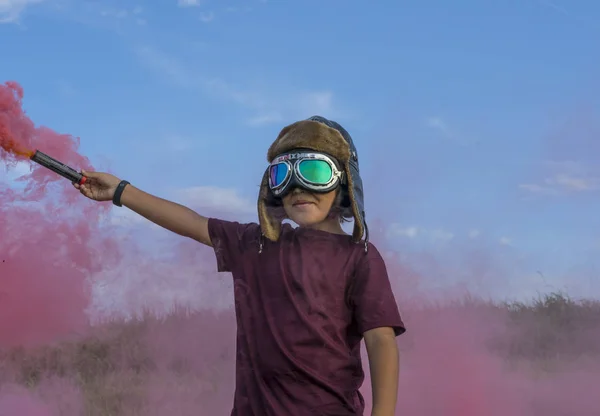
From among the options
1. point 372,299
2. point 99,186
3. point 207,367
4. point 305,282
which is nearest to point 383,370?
point 372,299

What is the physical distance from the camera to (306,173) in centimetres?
367

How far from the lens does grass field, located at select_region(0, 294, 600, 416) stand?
8914mm

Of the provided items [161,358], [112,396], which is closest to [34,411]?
[112,396]

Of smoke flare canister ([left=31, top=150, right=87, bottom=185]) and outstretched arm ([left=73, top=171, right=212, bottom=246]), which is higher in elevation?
smoke flare canister ([left=31, top=150, right=87, bottom=185])

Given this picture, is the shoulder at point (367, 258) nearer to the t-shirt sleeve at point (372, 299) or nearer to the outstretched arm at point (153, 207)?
the t-shirt sleeve at point (372, 299)

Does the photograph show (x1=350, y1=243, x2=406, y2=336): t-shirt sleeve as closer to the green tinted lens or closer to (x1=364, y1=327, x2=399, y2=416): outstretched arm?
(x1=364, y1=327, x2=399, y2=416): outstretched arm

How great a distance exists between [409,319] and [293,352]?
6923 millimetres

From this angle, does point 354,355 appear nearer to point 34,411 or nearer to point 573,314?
point 34,411

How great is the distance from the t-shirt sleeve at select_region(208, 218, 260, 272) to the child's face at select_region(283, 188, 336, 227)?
0.67 ft

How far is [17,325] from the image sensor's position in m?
9.48

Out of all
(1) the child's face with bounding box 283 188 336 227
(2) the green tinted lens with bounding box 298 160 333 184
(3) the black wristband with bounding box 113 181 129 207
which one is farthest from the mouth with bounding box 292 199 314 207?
(3) the black wristband with bounding box 113 181 129 207

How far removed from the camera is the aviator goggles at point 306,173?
12.0ft

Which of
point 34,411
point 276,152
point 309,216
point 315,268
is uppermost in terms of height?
point 276,152

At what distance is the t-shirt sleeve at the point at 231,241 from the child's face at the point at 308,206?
0.67 feet
